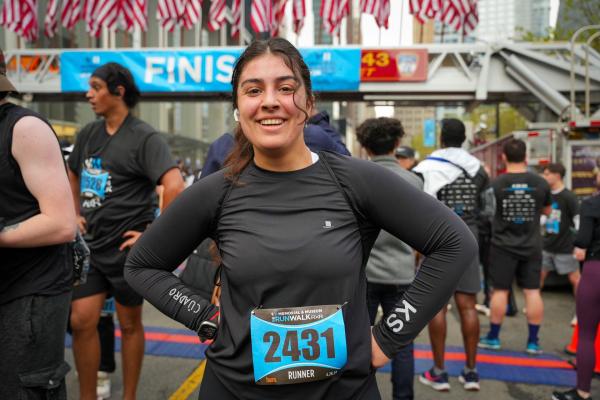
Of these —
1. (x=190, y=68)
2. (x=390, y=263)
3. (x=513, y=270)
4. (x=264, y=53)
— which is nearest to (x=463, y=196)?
(x=513, y=270)

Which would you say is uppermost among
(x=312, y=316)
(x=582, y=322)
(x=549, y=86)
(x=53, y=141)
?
(x=549, y=86)

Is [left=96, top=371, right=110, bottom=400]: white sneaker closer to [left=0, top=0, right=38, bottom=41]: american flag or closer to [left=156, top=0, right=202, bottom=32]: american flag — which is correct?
[left=156, top=0, right=202, bottom=32]: american flag

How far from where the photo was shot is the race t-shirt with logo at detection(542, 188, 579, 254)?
245 inches

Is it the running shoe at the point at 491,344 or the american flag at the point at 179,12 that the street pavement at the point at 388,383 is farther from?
the american flag at the point at 179,12

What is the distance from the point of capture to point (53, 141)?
6.74 feet

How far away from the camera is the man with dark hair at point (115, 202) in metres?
3.11

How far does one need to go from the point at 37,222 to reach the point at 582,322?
11.4 feet

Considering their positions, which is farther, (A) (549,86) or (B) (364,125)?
(A) (549,86)

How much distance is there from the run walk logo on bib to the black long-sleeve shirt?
10.5 feet

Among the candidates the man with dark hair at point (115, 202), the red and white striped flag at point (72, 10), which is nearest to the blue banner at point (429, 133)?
the red and white striped flag at point (72, 10)

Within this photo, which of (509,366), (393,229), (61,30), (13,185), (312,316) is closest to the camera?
(312,316)

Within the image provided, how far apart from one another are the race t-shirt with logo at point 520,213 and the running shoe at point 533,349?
2.88 ft

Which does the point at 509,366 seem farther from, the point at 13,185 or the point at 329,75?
the point at 329,75

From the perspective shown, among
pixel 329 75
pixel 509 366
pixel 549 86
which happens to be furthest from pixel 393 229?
pixel 549 86
